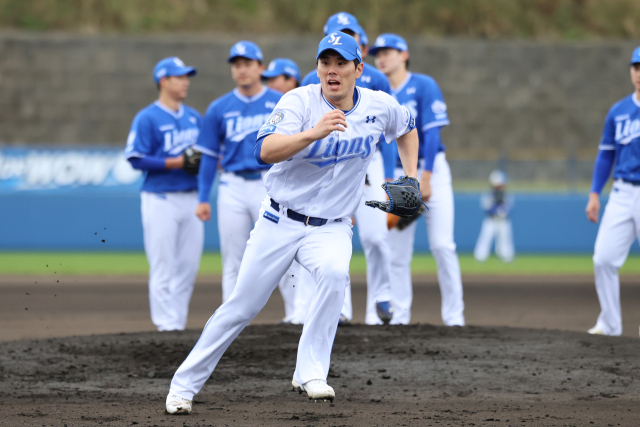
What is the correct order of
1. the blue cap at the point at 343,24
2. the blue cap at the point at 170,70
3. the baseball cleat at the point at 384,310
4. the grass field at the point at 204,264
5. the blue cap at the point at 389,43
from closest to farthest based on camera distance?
the blue cap at the point at 343,24 → the baseball cleat at the point at 384,310 → the blue cap at the point at 389,43 → the blue cap at the point at 170,70 → the grass field at the point at 204,264

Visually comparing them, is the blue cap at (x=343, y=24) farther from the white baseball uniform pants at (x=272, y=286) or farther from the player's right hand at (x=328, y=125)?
the player's right hand at (x=328, y=125)

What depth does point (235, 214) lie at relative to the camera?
7590 millimetres

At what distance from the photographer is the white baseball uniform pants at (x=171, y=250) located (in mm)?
7938

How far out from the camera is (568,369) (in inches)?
237

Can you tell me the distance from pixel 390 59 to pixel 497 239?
10186 mm

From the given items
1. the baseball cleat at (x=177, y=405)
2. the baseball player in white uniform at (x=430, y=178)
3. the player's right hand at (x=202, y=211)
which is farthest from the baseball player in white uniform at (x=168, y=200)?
the baseball cleat at (x=177, y=405)

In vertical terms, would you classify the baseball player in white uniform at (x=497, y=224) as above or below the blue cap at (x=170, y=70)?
below

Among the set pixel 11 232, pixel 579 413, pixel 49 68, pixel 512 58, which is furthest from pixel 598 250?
pixel 49 68

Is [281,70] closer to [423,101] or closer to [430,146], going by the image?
[423,101]

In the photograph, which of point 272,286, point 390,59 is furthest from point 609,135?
point 272,286

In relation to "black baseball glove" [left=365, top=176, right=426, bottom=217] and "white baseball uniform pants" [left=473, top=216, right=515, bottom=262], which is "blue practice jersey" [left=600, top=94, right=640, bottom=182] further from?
"white baseball uniform pants" [left=473, top=216, right=515, bottom=262]

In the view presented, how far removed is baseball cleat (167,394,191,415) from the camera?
4625 mm

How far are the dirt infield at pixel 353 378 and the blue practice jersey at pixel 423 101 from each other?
5.85 ft

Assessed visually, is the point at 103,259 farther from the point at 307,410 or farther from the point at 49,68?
the point at 307,410
